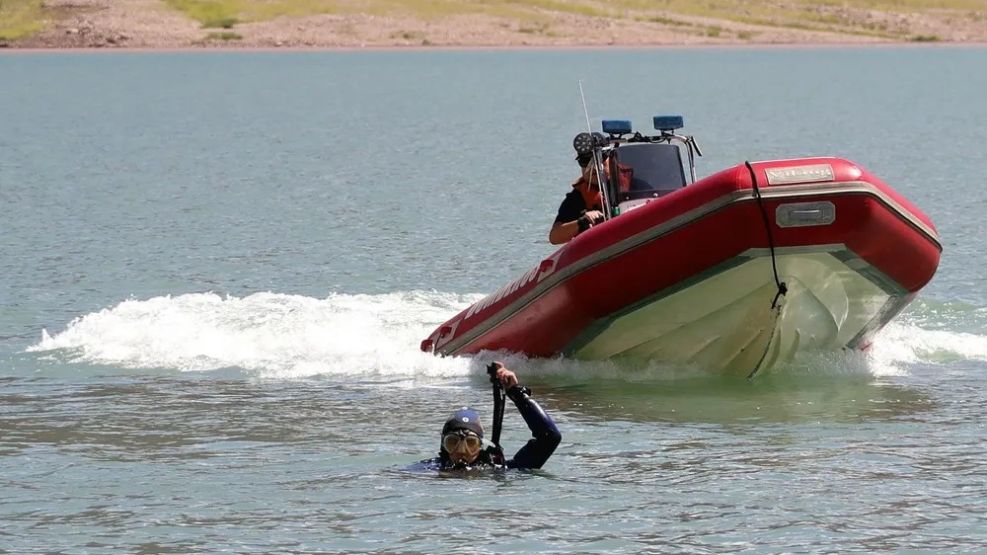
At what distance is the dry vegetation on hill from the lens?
357ft

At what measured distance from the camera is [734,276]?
14.4 m

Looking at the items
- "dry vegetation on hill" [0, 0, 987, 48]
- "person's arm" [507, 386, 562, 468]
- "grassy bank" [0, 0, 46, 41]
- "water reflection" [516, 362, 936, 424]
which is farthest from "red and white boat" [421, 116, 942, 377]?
"grassy bank" [0, 0, 46, 41]

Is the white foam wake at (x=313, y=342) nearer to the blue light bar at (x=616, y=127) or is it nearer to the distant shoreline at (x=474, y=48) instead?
the blue light bar at (x=616, y=127)

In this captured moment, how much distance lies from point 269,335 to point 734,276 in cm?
576

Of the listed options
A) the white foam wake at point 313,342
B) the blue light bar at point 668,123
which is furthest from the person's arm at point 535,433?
the blue light bar at point 668,123

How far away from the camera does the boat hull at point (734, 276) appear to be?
13.8m

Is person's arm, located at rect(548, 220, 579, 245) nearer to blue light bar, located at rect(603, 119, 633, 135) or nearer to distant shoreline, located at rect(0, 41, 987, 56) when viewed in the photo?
blue light bar, located at rect(603, 119, 633, 135)

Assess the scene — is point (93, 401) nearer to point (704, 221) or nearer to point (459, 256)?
point (704, 221)

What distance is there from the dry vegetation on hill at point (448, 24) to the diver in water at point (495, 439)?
3871 inches

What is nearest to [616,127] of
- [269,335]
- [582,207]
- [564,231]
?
[582,207]

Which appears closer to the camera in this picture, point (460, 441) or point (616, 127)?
point (460, 441)

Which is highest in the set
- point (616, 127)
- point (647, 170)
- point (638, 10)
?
point (638, 10)

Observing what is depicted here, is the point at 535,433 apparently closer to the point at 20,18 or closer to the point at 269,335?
the point at 269,335

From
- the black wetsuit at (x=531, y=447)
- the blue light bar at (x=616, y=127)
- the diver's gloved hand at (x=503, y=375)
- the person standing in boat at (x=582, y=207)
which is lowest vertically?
the black wetsuit at (x=531, y=447)
